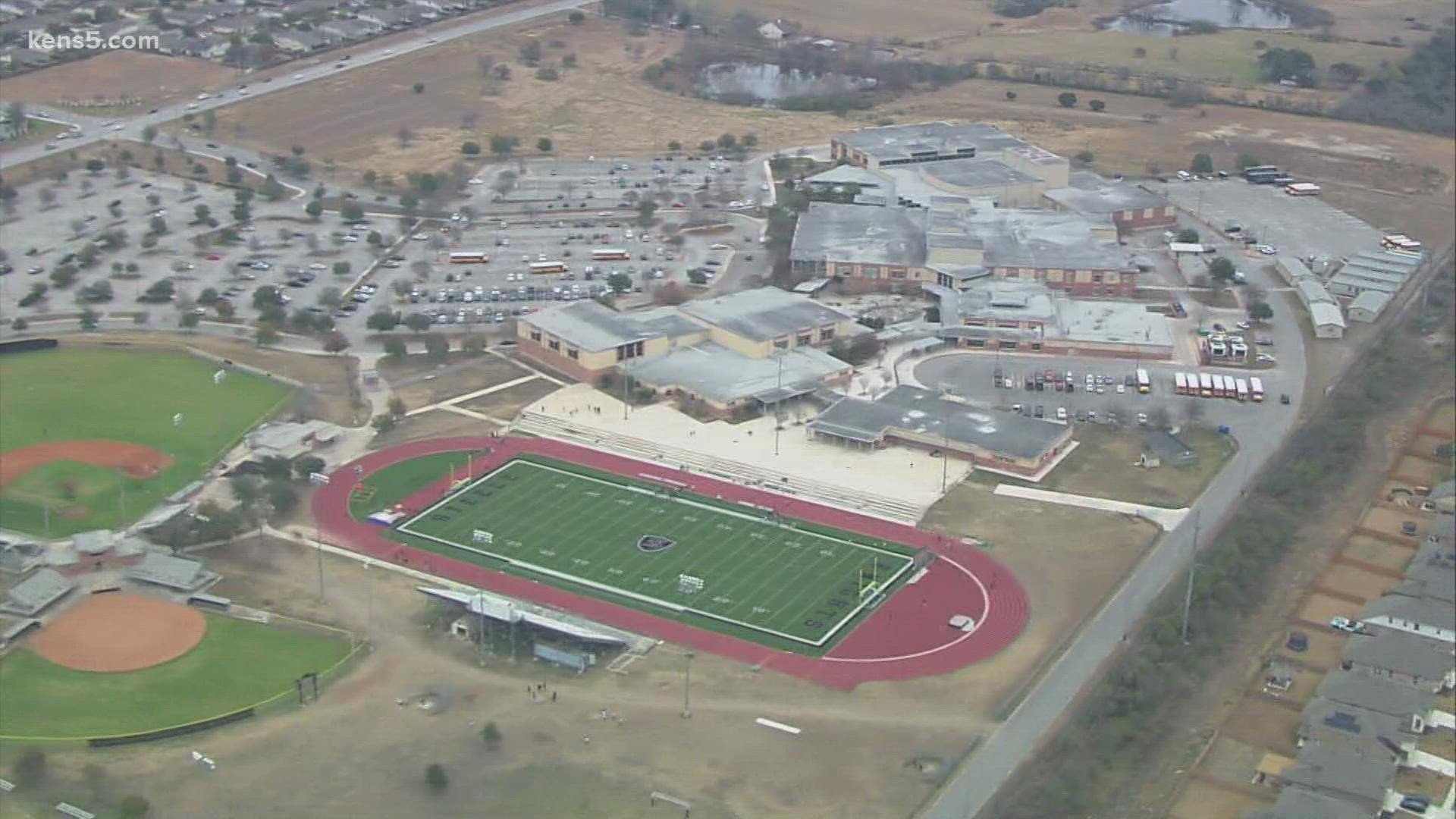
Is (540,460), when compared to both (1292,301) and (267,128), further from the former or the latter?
(267,128)

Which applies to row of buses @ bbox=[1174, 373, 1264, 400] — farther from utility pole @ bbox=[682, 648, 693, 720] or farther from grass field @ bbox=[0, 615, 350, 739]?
grass field @ bbox=[0, 615, 350, 739]

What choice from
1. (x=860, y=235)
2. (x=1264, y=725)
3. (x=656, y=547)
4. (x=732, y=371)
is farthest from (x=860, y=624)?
(x=860, y=235)

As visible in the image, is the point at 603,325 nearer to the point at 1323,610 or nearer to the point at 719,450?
the point at 719,450

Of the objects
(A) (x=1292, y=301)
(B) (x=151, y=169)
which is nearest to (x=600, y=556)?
(A) (x=1292, y=301)

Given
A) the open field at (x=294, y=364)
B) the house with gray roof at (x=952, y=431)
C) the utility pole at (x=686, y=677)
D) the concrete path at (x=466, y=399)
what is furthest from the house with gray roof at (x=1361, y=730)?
the open field at (x=294, y=364)

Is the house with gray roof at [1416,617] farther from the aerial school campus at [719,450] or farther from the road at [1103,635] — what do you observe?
the road at [1103,635]

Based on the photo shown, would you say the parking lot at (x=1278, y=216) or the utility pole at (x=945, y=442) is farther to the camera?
the parking lot at (x=1278, y=216)

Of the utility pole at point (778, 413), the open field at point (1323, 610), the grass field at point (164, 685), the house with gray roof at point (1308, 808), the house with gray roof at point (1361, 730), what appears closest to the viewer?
the house with gray roof at point (1308, 808)

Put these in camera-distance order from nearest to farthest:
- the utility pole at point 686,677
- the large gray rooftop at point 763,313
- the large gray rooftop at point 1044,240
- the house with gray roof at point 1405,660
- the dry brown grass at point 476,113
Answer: the utility pole at point 686,677 → the house with gray roof at point 1405,660 → the large gray rooftop at point 763,313 → the large gray rooftop at point 1044,240 → the dry brown grass at point 476,113
